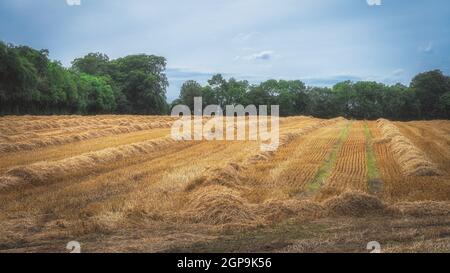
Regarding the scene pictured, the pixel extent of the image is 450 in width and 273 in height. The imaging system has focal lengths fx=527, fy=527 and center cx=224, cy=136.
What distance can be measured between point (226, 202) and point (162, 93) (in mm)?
73783

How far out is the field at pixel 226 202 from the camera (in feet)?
28.9

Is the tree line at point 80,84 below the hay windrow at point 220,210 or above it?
above

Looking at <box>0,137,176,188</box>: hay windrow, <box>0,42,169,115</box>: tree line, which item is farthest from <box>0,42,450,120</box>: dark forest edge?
<box>0,137,176,188</box>: hay windrow

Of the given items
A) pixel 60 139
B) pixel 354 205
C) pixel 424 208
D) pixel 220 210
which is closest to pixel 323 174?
pixel 354 205

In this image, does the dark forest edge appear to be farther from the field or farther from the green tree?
the field

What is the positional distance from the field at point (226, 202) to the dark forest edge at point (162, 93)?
39.4 metres

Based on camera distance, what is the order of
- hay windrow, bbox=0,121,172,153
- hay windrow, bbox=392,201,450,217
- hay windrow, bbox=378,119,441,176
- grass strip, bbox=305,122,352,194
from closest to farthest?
hay windrow, bbox=392,201,450,217
grass strip, bbox=305,122,352,194
hay windrow, bbox=378,119,441,176
hay windrow, bbox=0,121,172,153

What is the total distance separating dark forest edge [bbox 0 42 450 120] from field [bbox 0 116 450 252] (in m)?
39.4

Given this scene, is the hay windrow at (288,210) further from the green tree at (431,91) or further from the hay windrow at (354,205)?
the green tree at (431,91)

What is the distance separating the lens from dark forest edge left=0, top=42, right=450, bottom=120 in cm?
5922

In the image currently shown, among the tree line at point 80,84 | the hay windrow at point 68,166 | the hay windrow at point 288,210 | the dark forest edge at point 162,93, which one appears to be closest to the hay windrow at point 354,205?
the hay windrow at point 288,210

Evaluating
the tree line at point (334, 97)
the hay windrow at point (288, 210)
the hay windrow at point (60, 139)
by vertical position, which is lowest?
the hay windrow at point (288, 210)

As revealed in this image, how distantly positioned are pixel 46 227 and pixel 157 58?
79.7 metres
